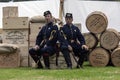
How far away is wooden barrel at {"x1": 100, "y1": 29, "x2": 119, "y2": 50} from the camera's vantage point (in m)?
12.6

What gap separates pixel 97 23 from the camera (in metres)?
12.7

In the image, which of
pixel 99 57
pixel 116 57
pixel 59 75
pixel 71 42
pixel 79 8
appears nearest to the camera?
pixel 59 75

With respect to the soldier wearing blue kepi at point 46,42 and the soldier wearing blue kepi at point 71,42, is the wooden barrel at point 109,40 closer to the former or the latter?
the soldier wearing blue kepi at point 71,42

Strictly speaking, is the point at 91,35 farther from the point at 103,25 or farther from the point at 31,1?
the point at 31,1

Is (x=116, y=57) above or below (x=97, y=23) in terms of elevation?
below

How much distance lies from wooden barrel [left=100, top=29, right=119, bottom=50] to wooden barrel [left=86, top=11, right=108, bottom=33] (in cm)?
17

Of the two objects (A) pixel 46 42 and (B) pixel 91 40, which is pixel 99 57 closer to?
(B) pixel 91 40

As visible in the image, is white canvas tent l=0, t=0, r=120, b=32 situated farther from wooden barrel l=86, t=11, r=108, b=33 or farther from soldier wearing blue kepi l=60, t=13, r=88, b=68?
soldier wearing blue kepi l=60, t=13, r=88, b=68

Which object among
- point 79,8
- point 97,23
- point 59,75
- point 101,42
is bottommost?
point 59,75

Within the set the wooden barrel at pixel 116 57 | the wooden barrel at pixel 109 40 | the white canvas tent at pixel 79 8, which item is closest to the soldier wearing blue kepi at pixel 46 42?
the wooden barrel at pixel 109 40

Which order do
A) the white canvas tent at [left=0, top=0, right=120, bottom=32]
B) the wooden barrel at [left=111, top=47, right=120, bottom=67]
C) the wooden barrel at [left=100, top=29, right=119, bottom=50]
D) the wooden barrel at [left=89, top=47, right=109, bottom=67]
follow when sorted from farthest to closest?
the white canvas tent at [left=0, top=0, right=120, bottom=32] → the wooden barrel at [left=100, top=29, right=119, bottom=50] → the wooden barrel at [left=89, top=47, right=109, bottom=67] → the wooden barrel at [left=111, top=47, right=120, bottom=67]

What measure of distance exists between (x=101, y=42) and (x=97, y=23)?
0.50 metres

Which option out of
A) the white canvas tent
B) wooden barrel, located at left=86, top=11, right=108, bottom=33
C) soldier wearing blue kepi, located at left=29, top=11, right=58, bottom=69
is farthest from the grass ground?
the white canvas tent

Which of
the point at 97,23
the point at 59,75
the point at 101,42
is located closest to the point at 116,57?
the point at 101,42
